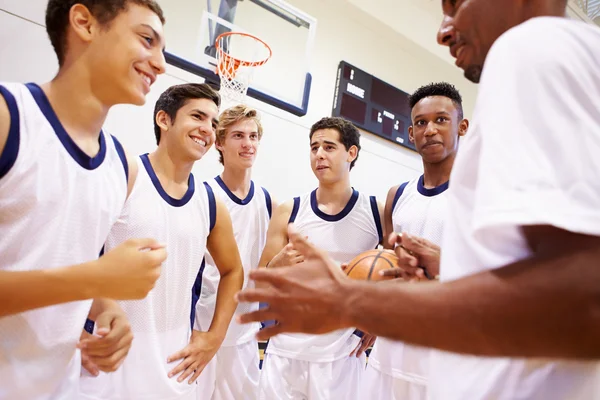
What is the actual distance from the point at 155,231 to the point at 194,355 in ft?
2.32

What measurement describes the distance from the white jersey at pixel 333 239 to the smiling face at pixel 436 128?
72 centimetres

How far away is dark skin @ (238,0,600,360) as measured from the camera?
0.60m

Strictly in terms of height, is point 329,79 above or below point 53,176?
above

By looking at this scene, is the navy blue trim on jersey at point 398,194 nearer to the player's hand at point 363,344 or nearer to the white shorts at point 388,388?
the player's hand at point 363,344

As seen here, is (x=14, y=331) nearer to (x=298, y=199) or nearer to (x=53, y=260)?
(x=53, y=260)

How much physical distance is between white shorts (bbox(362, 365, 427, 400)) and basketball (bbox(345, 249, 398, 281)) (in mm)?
930

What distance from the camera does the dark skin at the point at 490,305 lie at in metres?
0.60

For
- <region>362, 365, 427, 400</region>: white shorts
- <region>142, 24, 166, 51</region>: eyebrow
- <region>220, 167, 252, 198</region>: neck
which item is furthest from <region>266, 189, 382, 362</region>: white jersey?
<region>142, 24, 166, 51</region>: eyebrow

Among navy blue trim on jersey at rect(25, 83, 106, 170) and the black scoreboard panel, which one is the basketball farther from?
the black scoreboard panel

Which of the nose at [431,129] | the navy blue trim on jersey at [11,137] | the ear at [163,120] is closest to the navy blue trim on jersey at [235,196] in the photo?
the ear at [163,120]

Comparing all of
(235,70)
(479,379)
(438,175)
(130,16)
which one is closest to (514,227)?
(479,379)

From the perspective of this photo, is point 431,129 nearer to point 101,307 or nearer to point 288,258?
point 288,258

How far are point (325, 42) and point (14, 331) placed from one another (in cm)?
623

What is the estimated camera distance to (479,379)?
84 centimetres
